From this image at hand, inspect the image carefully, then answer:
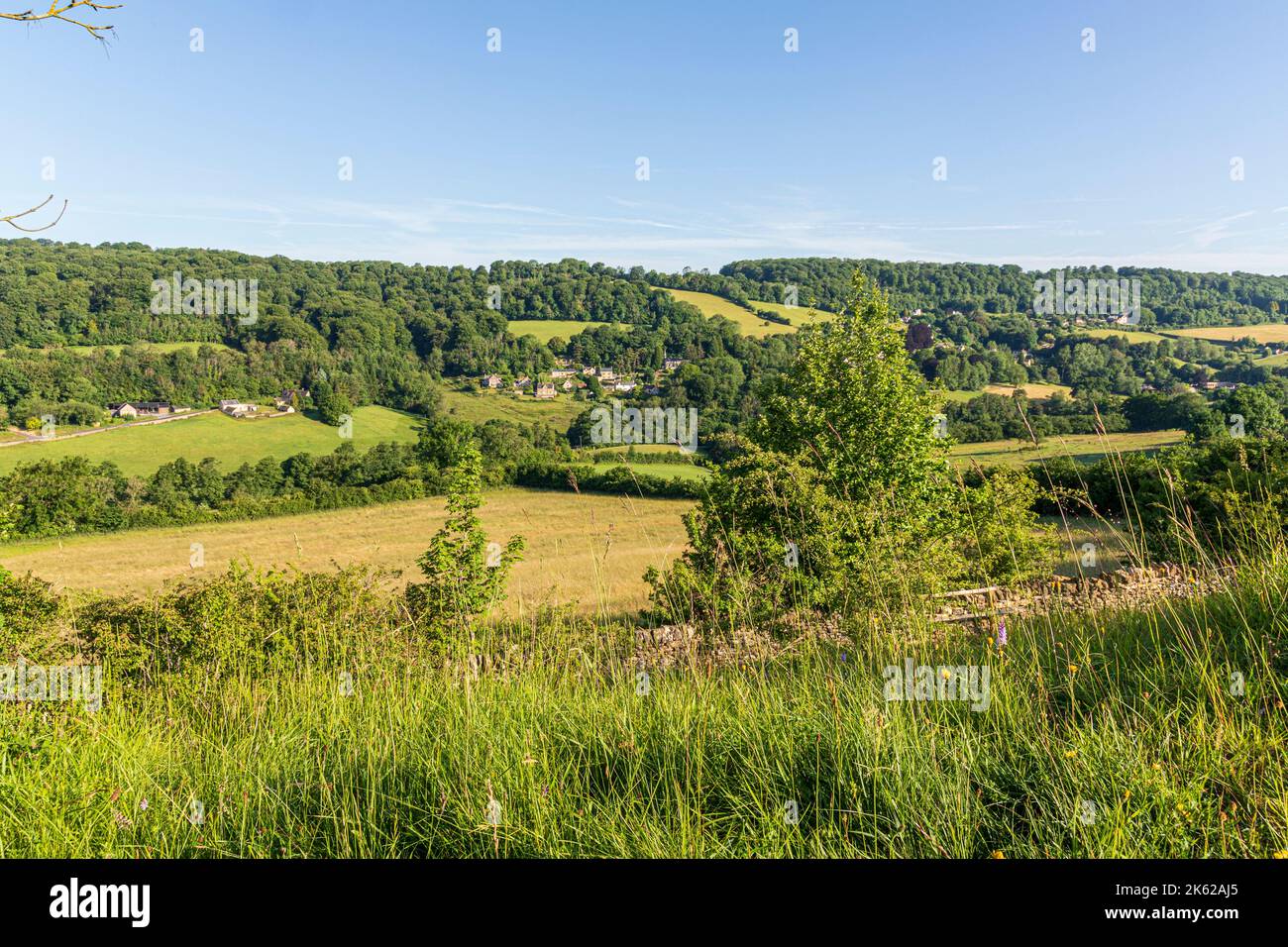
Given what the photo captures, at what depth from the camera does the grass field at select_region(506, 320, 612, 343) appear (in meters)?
116

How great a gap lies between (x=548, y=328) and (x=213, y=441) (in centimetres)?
5823

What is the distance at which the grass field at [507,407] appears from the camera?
286ft

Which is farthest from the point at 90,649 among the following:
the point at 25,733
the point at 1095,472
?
the point at 1095,472

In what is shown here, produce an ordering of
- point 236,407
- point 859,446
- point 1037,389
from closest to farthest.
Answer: point 859,446 < point 1037,389 < point 236,407

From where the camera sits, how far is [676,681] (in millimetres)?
3137

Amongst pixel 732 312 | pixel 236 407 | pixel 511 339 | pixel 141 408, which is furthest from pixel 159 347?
pixel 732 312

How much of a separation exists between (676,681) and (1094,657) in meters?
1.88

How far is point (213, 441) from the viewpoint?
247 feet

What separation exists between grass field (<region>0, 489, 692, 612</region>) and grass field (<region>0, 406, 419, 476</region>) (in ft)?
61.9

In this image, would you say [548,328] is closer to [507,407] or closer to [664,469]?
[507,407]

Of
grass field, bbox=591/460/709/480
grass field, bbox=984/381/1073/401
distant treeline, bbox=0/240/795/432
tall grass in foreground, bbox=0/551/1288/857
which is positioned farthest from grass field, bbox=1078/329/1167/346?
tall grass in foreground, bbox=0/551/1288/857

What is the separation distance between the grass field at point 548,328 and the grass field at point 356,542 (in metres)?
61.7

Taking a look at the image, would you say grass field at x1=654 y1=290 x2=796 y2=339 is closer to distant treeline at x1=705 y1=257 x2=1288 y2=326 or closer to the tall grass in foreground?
distant treeline at x1=705 y1=257 x2=1288 y2=326
